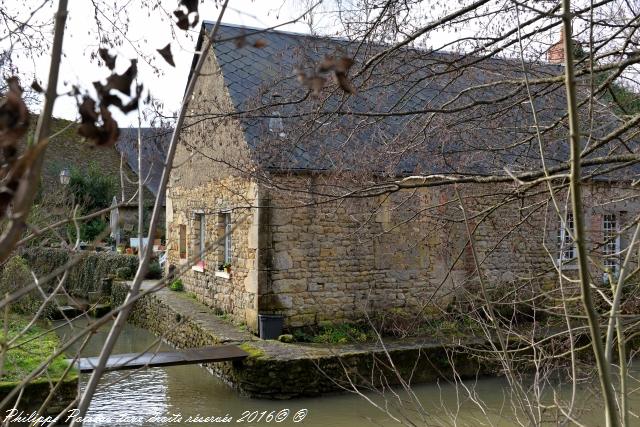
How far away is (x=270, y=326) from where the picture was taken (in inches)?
379

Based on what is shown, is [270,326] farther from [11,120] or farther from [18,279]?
[11,120]

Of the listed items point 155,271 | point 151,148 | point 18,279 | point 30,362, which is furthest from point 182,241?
point 151,148

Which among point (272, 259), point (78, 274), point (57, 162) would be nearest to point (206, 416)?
point (272, 259)

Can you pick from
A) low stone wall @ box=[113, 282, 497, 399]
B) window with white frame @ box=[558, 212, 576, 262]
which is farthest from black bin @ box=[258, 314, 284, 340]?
window with white frame @ box=[558, 212, 576, 262]

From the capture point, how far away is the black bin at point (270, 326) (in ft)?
31.6

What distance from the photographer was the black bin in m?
9.62

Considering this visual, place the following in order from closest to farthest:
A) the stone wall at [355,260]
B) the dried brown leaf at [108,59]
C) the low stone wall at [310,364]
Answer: the dried brown leaf at [108,59], the low stone wall at [310,364], the stone wall at [355,260]

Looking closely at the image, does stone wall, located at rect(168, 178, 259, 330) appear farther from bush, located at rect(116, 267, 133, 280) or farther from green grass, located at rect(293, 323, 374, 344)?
bush, located at rect(116, 267, 133, 280)

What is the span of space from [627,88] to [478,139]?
150cm

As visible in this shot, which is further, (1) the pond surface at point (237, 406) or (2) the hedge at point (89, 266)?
(2) the hedge at point (89, 266)

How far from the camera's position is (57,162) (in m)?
24.2

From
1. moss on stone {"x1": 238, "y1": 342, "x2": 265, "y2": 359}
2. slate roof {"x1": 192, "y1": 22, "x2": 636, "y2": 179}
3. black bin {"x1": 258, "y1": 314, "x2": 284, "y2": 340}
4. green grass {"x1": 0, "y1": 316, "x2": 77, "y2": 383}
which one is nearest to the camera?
slate roof {"x1": 192, "y1": 22, "x2": 636, "y2": 179}

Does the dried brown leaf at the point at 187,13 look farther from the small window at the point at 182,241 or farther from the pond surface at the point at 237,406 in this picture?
the small window at the point at 182,241

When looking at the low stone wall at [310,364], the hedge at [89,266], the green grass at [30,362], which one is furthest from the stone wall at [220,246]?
the green grass at [30,362]
